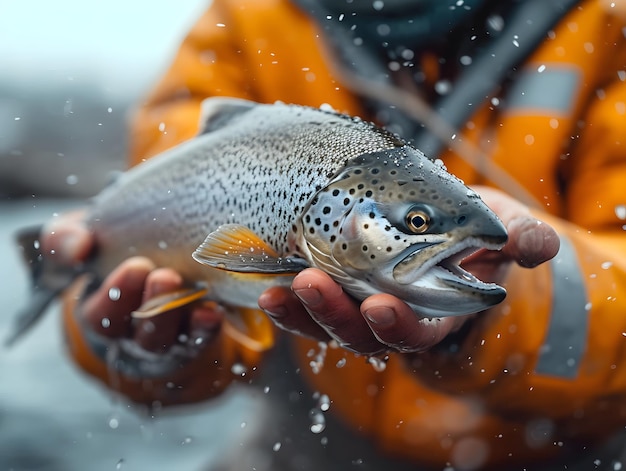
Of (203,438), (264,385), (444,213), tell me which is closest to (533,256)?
(444,213)

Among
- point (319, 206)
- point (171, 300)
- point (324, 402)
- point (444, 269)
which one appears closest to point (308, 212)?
point (319, 206)

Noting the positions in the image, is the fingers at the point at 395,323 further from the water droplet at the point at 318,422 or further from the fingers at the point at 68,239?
the water droplet at the point at 318,422

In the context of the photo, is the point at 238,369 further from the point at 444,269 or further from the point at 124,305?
the point at 444,269

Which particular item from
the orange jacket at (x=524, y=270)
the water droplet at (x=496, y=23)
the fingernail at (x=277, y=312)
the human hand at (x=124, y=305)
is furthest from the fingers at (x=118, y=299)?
the water droplet at (x=496, y=23)

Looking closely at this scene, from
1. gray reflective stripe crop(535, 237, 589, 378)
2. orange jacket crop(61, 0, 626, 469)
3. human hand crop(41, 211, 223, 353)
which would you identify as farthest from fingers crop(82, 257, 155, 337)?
gray reflective stripe crop(535, 237, 589, 378)

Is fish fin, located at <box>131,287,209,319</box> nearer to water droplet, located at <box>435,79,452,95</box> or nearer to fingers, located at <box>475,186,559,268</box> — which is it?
fingers, located at <box>475,186,559,268</box>

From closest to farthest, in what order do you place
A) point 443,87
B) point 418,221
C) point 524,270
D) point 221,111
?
1. point 418,221
2. point 221,111
3. point 524,270
4. point 443,87
